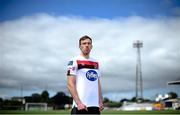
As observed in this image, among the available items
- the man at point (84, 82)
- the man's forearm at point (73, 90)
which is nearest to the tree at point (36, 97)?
the man at point (84, 82)

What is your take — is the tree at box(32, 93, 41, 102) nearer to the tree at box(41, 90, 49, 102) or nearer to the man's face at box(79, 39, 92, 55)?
the tree at box(41, 90, 49, 102)

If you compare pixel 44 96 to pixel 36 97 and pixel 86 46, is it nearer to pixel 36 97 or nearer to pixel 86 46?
pixel 36 97

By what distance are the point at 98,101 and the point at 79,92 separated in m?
0.26

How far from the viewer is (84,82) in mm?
3961

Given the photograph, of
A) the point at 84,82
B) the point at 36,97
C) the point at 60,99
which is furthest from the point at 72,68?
the point at 60,99

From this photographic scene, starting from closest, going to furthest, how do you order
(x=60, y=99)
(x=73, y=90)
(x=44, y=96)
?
(x=73, y=90) → (x=44, y=96) → (x=60, y=99)

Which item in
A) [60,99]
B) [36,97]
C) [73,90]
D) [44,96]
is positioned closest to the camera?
[73,90]

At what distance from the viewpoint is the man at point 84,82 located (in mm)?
3879

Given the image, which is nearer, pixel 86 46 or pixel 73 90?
pixel 73 90

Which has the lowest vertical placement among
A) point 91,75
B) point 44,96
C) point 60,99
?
point 91,75

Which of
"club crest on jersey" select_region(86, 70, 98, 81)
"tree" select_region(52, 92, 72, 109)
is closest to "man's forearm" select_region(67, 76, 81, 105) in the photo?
"club crest on jersey" select_region(86, 70, 98, 81)

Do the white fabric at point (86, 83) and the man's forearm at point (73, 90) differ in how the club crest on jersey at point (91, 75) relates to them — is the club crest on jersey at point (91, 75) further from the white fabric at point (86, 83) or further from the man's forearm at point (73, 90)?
the man's forearm at point (73, 90)

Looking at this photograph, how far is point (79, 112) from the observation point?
388cm

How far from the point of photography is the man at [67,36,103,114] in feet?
12.7
